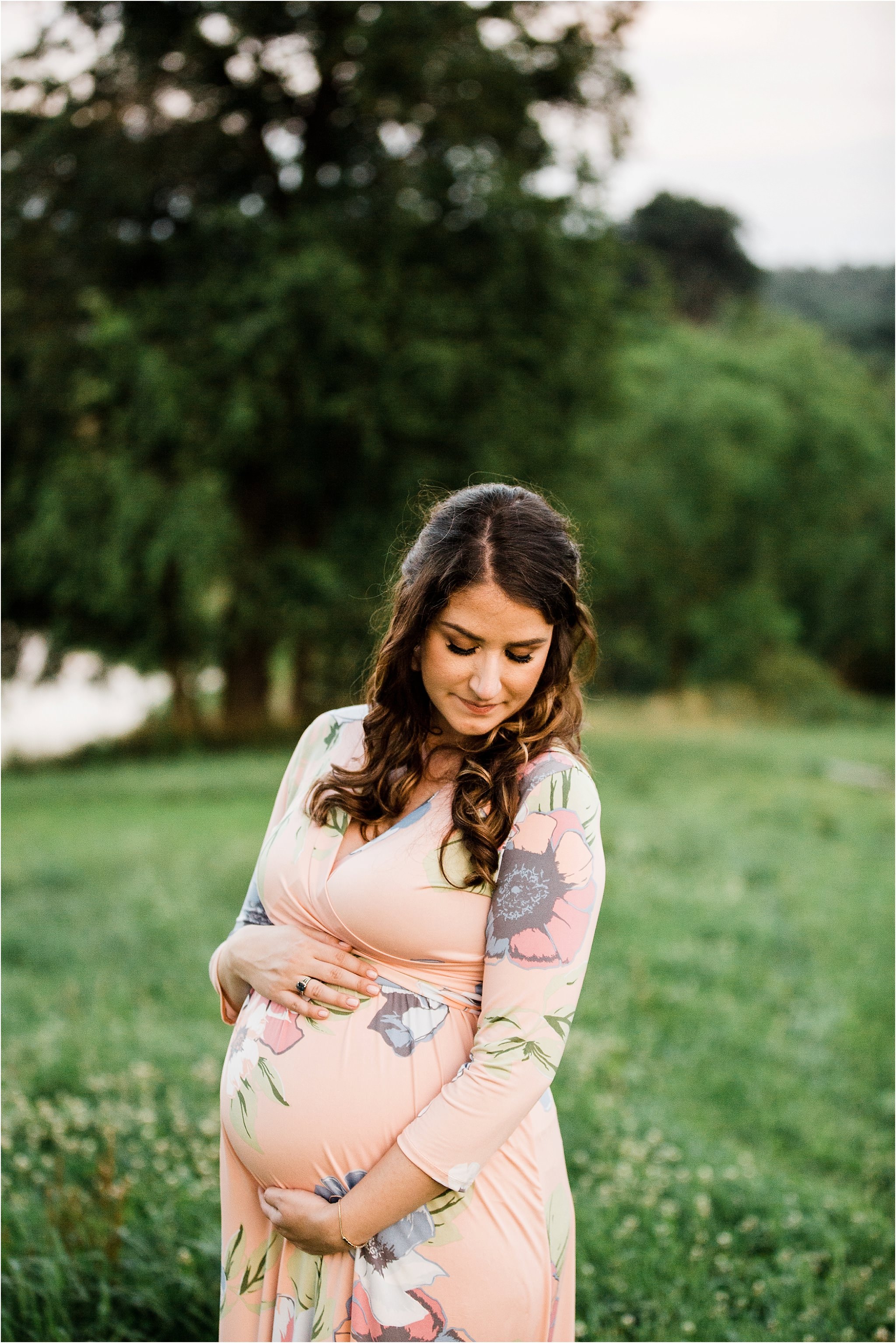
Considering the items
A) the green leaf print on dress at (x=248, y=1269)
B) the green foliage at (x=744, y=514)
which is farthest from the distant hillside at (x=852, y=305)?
the green leaf print on dress at (x=248, y=1269)

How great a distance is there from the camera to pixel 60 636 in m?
15.9

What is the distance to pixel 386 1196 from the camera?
1.65m

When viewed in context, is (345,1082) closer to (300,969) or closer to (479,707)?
(300,969)

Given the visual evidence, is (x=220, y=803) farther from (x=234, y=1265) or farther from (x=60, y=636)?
(x=234, y=1265)

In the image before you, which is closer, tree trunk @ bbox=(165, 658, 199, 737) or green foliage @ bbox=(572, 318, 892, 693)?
tree trunk @ bbox=(165, 658, 199, 737)

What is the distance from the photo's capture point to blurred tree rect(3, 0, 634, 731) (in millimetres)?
13469

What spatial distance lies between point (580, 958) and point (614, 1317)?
1800 millimetres

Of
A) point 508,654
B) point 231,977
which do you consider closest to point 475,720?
point 508,654

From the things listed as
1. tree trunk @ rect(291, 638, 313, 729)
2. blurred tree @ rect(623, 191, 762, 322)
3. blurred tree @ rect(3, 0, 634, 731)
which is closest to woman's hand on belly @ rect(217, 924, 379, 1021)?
blurred tree @ rect(3, 0, 634, 731)

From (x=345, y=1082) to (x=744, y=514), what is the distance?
91.3 ft

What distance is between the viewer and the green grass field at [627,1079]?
2883mm

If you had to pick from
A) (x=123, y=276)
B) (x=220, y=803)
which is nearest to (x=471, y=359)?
(x=123, y=276)

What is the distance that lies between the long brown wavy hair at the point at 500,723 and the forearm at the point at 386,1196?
1.48ft

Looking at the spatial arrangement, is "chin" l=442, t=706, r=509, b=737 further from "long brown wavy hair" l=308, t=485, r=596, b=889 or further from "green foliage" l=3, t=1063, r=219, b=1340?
"green foliage" l=3, t=1063, r=219, b=1340
